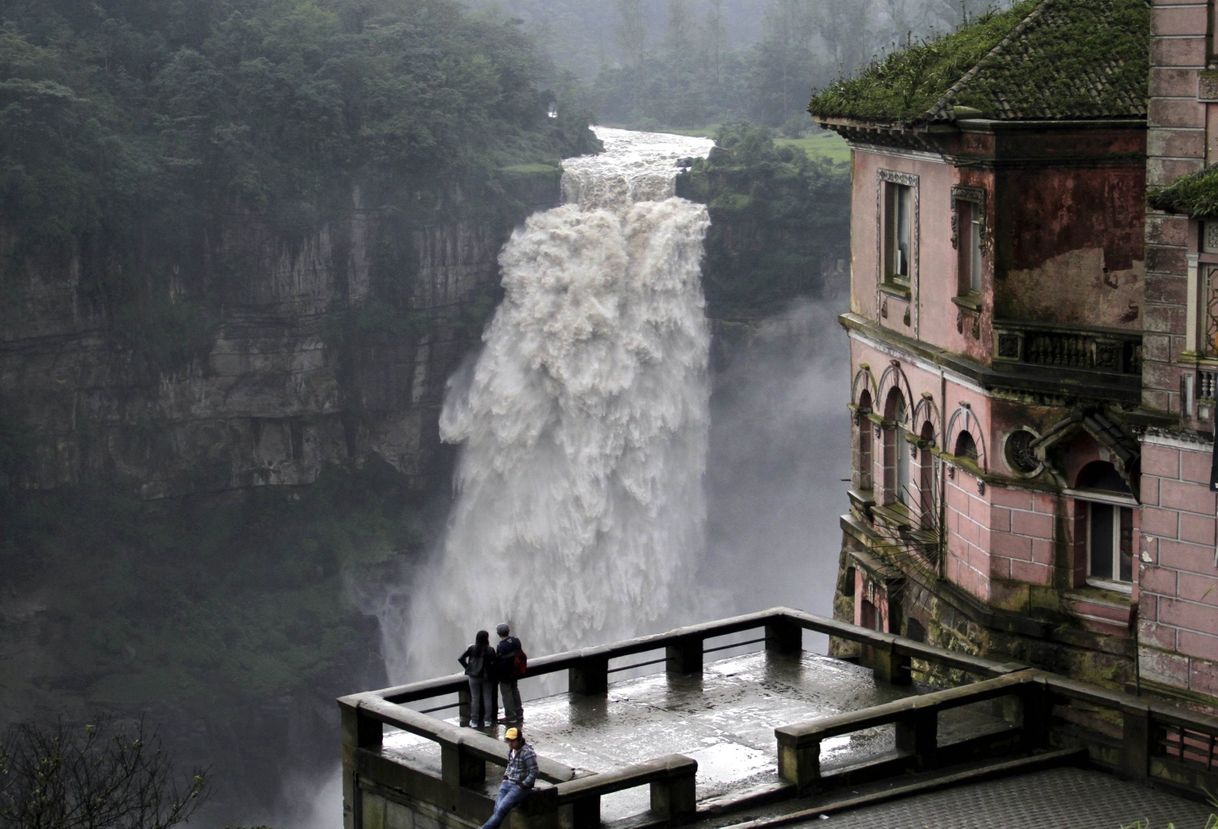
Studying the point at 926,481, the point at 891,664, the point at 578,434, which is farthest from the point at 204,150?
the point at 891,664

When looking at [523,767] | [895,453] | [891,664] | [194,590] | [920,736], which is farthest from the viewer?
[194,590]

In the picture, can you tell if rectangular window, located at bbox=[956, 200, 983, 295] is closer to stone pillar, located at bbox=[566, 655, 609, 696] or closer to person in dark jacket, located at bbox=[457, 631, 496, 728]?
stone pillar, located at bbox=[566, 655, 609, 696]

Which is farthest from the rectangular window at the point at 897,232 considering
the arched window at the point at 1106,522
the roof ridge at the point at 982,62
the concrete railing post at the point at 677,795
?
the concrete railing post at the point at 677,795

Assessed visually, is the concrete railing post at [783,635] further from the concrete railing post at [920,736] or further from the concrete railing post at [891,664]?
the concrete railing post at [920,736]

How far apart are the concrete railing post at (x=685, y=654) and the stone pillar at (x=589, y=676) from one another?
1.33 metres

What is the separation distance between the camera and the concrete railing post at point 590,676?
27422mm

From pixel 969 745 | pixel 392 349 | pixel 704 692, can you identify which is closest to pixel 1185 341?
A: pixel 969 745

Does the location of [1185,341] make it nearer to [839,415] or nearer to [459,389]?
[459,389]

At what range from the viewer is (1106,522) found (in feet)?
101

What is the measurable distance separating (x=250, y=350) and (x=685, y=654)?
70.1m

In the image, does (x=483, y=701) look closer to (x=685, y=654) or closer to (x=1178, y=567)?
(x=685, y=654)

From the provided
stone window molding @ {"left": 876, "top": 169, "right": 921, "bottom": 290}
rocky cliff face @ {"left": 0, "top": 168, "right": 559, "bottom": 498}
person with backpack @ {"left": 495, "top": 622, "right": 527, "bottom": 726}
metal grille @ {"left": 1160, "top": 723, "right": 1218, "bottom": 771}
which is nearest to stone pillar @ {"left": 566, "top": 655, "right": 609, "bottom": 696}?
person with backpack @ {"left": 495, "top": 622, "right": 527, "bottom": 726}

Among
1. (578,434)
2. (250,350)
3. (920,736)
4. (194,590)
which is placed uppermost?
(920,736)

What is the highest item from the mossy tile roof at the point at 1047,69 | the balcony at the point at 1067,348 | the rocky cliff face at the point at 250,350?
the mossy tile roof at the point at 1047,69
